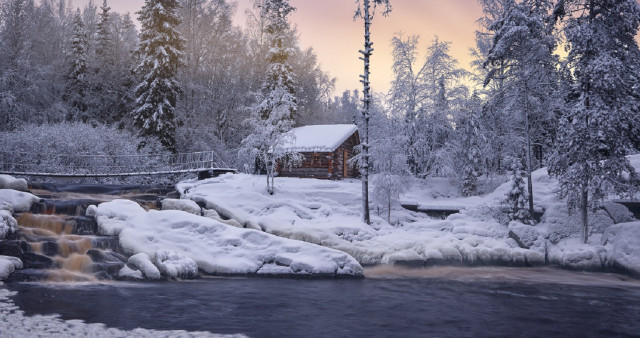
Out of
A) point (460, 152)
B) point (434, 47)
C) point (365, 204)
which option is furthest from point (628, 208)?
point (434, 47)

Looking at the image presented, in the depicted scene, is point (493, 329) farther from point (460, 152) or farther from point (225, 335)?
point (460, 152)

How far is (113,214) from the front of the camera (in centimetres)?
1488

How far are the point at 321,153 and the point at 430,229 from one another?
12.2 metres

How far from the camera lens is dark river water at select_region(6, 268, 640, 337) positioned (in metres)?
7.88

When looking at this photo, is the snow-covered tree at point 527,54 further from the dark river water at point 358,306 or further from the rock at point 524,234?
the dark river water at point 358,306

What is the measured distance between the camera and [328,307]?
9.48 m

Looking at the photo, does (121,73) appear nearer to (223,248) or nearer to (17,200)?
(17,200)

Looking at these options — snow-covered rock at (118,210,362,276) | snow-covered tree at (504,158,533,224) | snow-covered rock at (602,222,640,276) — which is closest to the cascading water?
snow-covered rock at (118,210,362,276)

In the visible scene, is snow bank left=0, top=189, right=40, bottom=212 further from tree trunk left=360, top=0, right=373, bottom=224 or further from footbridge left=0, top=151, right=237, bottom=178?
tree trunk left=360, top=0, right=373, bottom=224

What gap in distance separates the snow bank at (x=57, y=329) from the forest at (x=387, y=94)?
1329 cm

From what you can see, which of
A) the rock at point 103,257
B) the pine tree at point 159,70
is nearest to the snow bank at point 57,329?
the rock at point 103,257

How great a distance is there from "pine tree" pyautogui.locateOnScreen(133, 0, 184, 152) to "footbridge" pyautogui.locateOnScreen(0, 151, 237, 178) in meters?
2.82

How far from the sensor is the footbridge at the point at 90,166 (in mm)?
22969

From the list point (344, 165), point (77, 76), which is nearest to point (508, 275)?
point (344, 165)
